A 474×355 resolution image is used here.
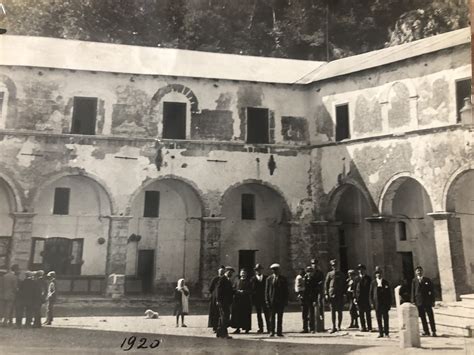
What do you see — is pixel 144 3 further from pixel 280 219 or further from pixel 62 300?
pixel 280 219

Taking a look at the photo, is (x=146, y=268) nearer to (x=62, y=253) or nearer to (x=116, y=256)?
(x=116, y=256)

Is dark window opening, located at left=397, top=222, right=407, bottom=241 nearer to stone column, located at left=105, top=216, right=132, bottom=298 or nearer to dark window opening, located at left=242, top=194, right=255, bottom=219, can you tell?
dark window opening, located at left=242, top=194, right=255, bottom=219

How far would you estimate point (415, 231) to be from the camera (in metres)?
17.9

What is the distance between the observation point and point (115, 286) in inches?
635

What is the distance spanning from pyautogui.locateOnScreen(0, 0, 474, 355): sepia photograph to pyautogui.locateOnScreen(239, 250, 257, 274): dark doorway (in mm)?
65

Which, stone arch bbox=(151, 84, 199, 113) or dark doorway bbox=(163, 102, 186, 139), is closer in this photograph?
stone arch bbox=(151, 84, 199, 113)

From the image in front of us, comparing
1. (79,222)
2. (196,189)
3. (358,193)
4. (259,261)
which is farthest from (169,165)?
(358,193)

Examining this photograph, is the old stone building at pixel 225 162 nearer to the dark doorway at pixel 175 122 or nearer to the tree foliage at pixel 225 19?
the dark doorway at pixel 175 122

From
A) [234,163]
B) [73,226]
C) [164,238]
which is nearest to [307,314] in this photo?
[234,163]

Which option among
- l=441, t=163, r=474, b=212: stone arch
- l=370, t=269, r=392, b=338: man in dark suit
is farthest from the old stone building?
l=370, t=269, r=392, b=338: man in dark suit

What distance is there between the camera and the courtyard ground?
807 cm

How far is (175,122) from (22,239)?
6.98 meters

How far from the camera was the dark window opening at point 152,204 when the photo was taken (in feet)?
63.0

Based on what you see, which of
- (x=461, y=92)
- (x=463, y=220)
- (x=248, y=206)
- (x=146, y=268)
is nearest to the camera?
(x=461, y=92)
